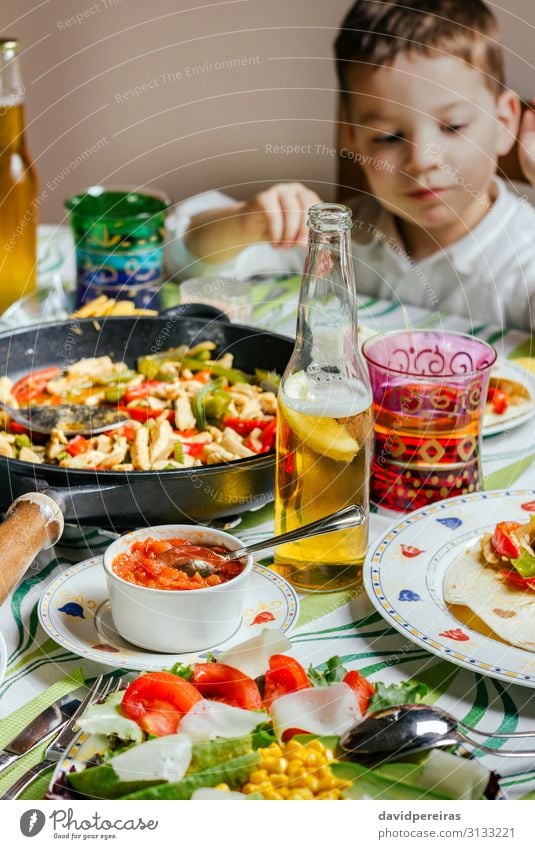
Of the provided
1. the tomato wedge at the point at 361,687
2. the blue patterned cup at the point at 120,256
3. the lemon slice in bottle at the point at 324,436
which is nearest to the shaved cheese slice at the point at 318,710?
the tomato wedge at the point at 361,687

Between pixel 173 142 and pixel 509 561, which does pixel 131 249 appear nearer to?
pixel 509 561

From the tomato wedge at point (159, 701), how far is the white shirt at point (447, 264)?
3.41ft

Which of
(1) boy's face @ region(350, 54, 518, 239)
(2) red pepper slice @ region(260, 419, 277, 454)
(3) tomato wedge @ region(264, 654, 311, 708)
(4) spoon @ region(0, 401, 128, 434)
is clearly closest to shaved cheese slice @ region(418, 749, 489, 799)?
(3) tomato wedge @ region(264, 654, 311, 708)

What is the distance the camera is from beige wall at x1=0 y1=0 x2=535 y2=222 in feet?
7.90

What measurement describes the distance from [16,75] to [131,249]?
294 millimetres

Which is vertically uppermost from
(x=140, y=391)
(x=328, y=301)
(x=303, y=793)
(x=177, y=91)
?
(x=177, y=91)

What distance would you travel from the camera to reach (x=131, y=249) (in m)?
1.56

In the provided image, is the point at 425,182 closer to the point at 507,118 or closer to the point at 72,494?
the point at 507,118

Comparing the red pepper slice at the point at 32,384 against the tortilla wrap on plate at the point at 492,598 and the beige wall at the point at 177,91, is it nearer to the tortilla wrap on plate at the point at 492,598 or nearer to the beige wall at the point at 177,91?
the tortilla wrap on plate at the point at 492,598

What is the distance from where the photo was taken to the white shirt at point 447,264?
65.6 inches

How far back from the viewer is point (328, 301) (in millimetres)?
896

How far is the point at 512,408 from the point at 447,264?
55cm

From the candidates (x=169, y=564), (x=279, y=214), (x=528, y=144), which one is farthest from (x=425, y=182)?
(x=169, y=564)
